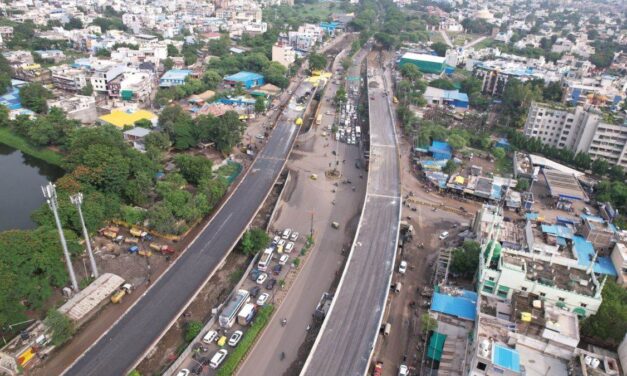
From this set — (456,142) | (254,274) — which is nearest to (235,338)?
(254,274)

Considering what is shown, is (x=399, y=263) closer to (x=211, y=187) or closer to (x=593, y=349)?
(x=593, y=349)

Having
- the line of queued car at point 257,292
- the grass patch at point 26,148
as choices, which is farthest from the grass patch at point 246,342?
the grass patch at point 26,148

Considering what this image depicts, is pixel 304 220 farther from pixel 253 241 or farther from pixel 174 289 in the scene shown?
pixel 174 289

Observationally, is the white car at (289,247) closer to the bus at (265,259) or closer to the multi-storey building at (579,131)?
the bus at (265,259)

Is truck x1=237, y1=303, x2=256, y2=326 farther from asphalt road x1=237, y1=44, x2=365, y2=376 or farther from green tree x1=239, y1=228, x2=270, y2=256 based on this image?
green tree x1=239, y1=228, x2=270, y2=256

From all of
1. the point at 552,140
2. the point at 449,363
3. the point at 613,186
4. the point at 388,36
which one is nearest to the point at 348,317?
the point at 449,363

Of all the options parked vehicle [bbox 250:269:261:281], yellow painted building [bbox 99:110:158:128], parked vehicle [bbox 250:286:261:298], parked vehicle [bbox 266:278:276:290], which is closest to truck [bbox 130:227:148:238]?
parked vehicle [bbox 250:269:261:281]
